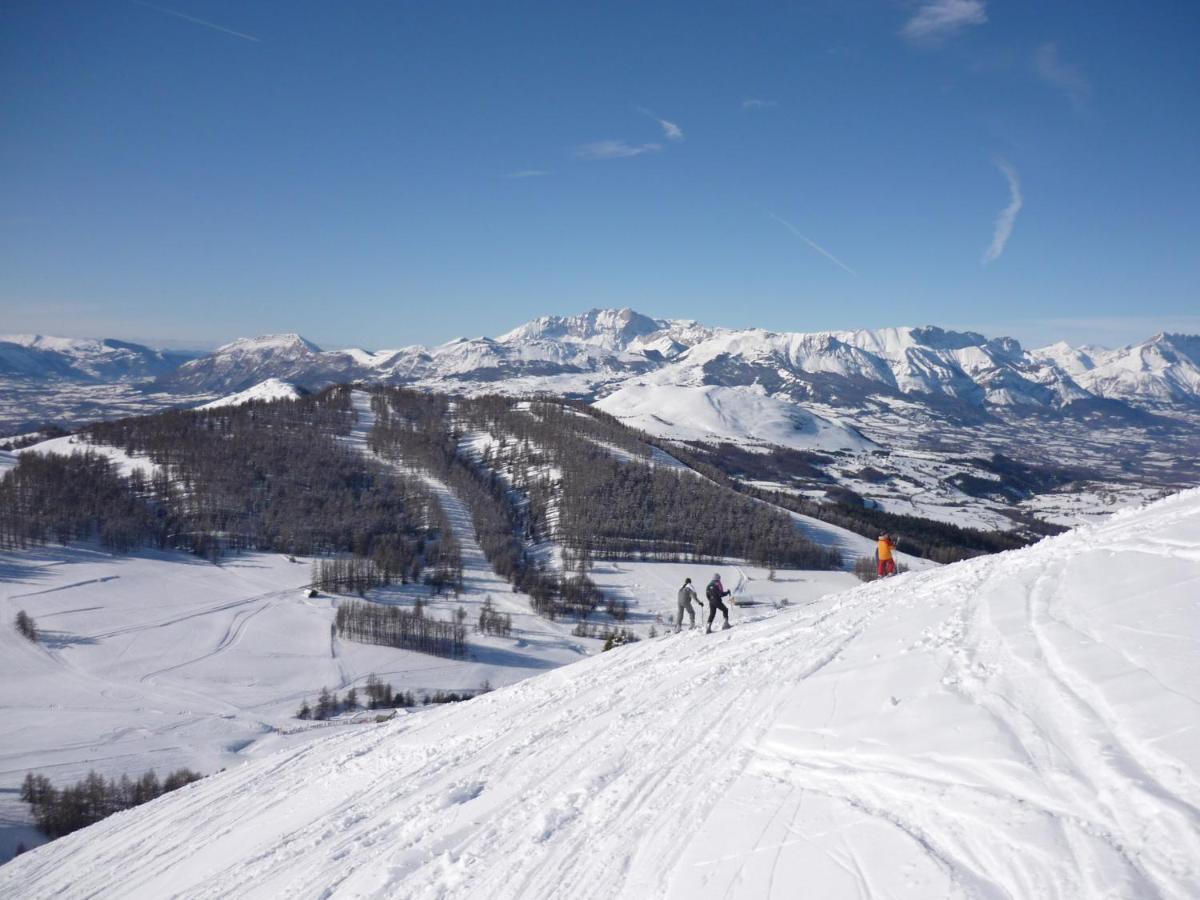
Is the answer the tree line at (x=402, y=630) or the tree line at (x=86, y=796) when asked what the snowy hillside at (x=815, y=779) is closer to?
the tree line at (x=86, y=796)

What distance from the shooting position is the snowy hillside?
625 cm

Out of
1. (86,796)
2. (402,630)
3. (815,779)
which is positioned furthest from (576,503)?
(815,779)

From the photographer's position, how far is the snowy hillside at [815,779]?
625 cm

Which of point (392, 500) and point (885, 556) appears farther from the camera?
point (392, 500)

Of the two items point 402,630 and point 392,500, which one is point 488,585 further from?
point 392,500

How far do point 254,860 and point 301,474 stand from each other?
108m

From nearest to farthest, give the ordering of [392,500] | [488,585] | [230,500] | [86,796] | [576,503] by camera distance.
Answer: [86,796] → [488,585] → [230,500] → [576,503] → [392,500]

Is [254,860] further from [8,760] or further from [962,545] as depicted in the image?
[962,545]

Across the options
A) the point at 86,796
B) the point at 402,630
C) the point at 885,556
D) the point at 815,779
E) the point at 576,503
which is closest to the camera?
the point at 815,779

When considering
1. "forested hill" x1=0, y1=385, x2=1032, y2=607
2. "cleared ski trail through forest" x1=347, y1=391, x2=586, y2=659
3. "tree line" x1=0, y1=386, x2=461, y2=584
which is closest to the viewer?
"cleared ski trail through forest" x1=347, y1=391, x2=586, y2=659

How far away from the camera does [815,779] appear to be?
8055 mm

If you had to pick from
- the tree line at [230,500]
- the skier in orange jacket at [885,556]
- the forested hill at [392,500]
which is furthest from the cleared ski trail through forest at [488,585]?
the skier in orange jacket at [885,556]

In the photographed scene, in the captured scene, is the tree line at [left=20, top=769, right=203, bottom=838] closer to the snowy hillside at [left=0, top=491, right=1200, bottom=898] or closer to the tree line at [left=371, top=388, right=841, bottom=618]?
the snowy hillside at [left=0, top=491, right=1200, bottom=898]

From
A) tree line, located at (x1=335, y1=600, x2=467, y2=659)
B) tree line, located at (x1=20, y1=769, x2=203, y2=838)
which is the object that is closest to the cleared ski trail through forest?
tree line, located at (x1=335, y1=600, x2=467, y2=659)
